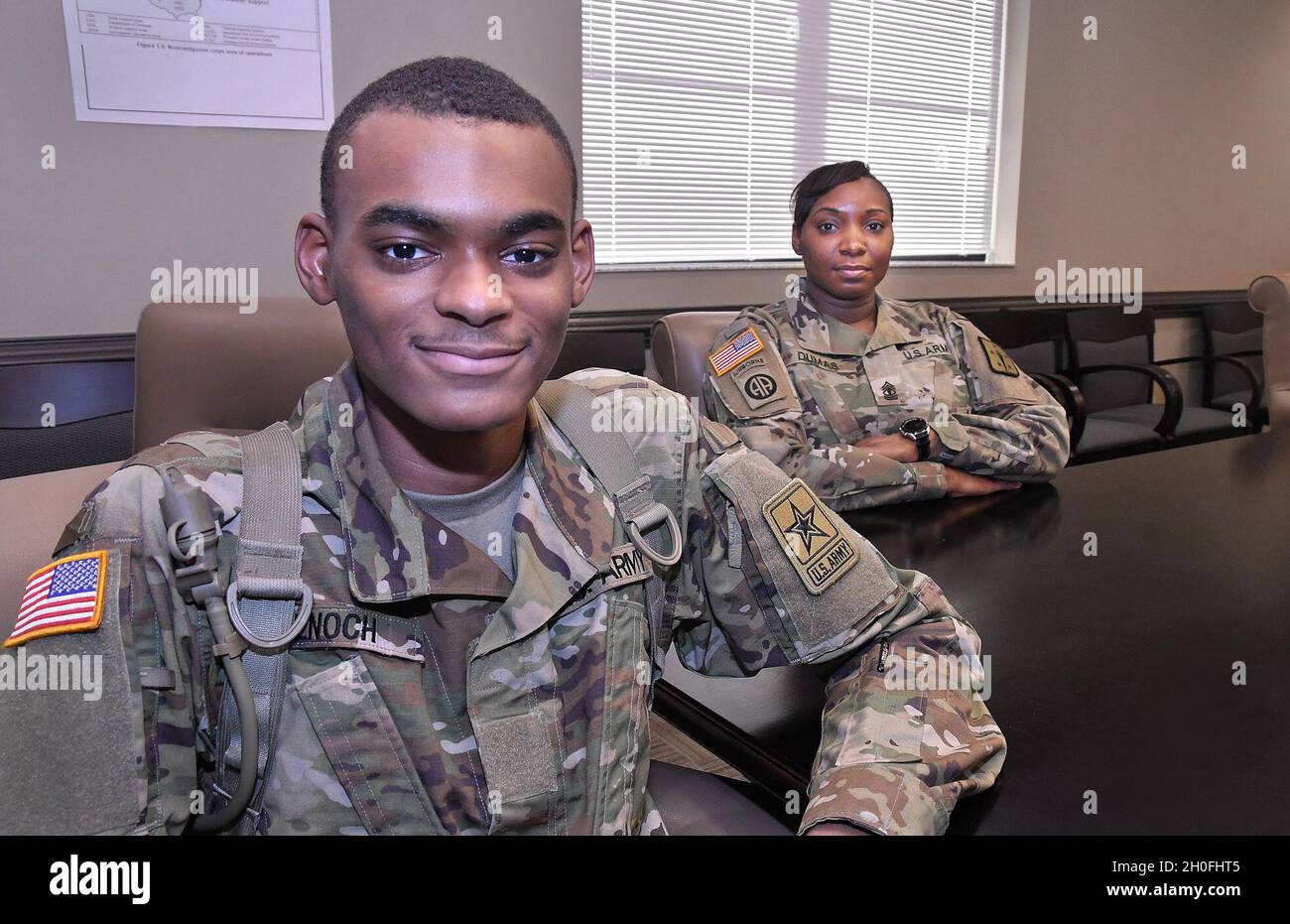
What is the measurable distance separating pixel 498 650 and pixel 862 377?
1675 millimetres

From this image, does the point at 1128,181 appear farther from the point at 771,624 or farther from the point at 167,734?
the point at 167,734

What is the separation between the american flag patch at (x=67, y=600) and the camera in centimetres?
60

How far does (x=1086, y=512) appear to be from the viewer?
5.27ft

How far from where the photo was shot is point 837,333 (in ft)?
7.50

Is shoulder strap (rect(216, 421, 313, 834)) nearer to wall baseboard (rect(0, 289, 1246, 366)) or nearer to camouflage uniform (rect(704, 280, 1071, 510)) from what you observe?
camouflage uniform (rect(704, 280, 1071, 510))

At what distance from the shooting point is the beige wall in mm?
2486

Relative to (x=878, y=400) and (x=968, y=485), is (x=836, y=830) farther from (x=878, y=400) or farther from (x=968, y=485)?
(x=878, y=400)

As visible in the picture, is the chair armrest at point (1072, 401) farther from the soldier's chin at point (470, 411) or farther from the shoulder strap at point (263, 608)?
the shoulder strap at point (263, 608)

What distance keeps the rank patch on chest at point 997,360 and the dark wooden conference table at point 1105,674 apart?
2.24ft
